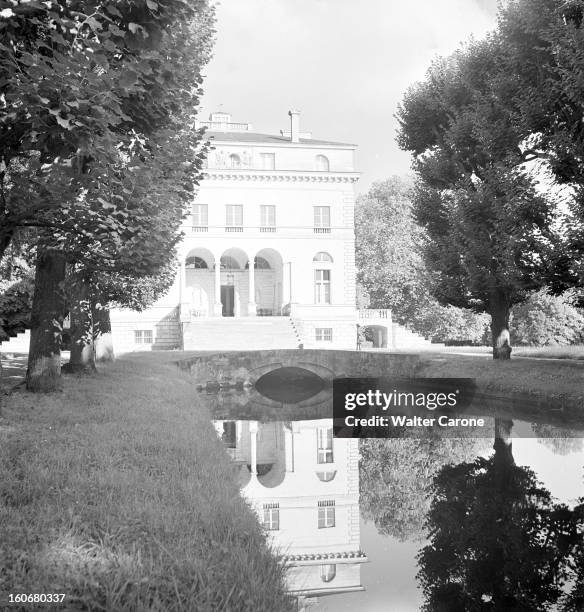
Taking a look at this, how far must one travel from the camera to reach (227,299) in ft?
137

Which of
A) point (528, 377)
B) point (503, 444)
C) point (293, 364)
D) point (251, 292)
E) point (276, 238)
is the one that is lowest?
point (503, 444)

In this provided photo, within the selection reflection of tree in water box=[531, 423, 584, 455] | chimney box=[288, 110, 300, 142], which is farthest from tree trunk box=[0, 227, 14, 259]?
chimney box=[288, 110, 300, 142]

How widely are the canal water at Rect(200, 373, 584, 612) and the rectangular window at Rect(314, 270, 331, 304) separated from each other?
86.0 feet

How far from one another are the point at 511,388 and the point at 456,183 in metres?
7.13

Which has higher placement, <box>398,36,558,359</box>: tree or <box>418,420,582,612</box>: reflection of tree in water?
<box>398,36,558,359</box>: tree

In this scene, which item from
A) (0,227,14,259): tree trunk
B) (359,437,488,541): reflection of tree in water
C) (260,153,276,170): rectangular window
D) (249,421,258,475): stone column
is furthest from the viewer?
(260,153,276,170): rectangular window

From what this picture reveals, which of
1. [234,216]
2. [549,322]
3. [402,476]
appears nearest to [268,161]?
[234,216]

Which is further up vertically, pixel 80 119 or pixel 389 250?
pixel 389 250

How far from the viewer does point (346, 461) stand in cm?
1162

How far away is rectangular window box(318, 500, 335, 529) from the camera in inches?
298

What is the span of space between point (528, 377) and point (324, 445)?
23.9ft

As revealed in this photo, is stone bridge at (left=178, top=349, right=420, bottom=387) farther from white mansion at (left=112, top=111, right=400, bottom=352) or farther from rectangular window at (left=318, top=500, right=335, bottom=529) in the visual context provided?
rectangular window at (left=318, top=500, right=335, bottom=529)

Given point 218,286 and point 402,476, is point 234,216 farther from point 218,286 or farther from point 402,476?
point 402,476

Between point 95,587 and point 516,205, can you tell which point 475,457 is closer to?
point 516,205
